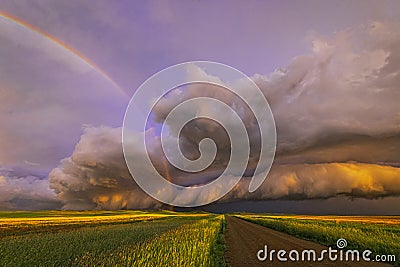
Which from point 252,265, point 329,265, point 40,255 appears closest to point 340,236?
point 329,265

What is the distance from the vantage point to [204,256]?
62.1 feet

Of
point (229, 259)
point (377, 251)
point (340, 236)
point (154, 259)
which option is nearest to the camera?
point (154, 259)

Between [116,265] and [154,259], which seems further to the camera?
[154,259]

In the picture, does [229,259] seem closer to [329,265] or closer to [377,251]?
[329,265]

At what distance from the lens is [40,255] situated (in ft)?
65.8

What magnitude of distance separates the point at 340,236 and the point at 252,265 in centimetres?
1598

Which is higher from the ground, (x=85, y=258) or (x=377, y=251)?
(x=377, y=251)

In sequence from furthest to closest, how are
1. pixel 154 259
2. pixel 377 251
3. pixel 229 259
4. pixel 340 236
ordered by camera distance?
pixel 340 236, pixel 377 251, pixel 229 259, pixel 154 259

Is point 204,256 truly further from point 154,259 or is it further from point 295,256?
point 295,256

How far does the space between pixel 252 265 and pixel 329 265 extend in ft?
13.1

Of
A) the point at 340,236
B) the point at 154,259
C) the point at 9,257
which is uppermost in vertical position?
the point at 340,236

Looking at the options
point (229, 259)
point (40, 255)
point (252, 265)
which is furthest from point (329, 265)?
point (40, 255)

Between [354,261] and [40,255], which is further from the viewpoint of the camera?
[40,255]

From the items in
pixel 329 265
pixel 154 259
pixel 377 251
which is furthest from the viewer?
pixel 377 251
